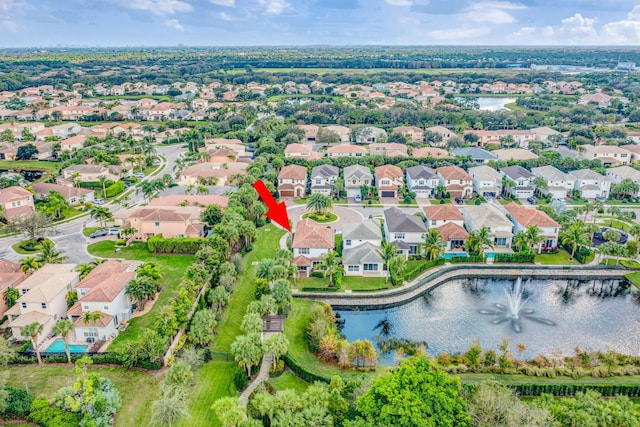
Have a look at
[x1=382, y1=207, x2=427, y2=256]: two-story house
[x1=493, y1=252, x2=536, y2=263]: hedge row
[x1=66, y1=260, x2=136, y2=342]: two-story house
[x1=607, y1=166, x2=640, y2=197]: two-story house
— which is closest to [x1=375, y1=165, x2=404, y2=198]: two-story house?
[x1=382, y1=207, x2=427, y2=256]: two-story house

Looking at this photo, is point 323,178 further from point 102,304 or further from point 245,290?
point 102,304

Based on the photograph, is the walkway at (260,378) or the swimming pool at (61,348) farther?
the swimming pool at (61,348)

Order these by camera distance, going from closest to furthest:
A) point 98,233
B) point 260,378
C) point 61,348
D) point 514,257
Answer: point 260,378 → point 61,348 → point 514,257 → point 98,233

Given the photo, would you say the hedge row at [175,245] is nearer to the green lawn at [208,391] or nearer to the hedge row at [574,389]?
the green lawn at [208,391]

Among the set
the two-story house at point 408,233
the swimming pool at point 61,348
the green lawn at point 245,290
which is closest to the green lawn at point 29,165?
the green lawn at point 245,290

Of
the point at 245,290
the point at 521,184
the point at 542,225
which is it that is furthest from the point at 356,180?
the point at 245,290

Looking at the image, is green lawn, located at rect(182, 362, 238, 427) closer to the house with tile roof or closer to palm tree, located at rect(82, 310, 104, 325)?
palm tree, located at rect(82, 310, 104, 325)
